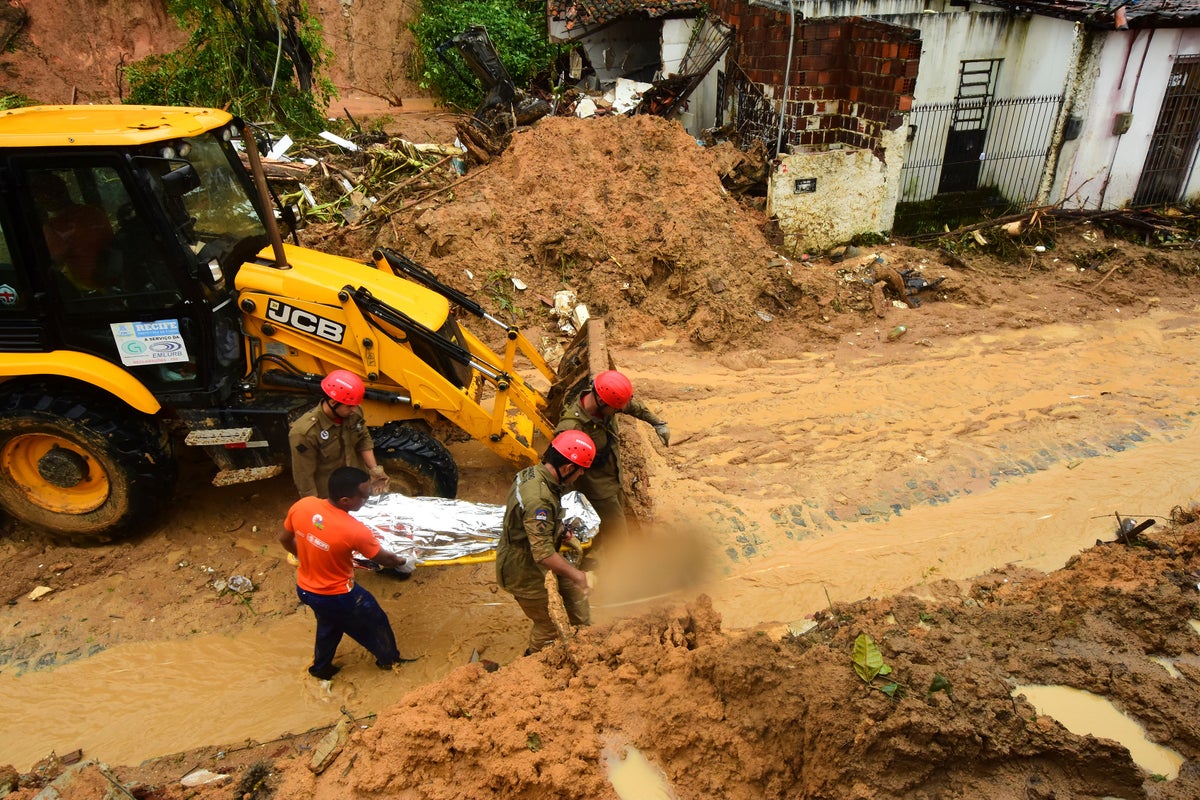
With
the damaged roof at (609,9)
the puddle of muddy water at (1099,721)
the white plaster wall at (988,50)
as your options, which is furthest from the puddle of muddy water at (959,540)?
the damaged roof at (609,9)

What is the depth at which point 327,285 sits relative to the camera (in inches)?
201

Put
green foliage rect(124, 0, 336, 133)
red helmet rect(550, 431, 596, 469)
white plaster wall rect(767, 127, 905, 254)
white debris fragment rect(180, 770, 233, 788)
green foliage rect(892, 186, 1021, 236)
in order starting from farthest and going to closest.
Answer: green foliage rect(892, 186, 1021, 236) → green foliage rect(124, 0, 336, 133) → white plaster wall rect(767, 127, 905, 254) → red helmet rect(550, 431, 596, 469) → white debris fragment rect(180, 770, 233, 788)

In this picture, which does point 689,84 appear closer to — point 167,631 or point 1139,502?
point 1139,502

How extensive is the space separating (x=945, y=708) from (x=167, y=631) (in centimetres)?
472

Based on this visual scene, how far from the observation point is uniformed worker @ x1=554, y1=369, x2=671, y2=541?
473cm

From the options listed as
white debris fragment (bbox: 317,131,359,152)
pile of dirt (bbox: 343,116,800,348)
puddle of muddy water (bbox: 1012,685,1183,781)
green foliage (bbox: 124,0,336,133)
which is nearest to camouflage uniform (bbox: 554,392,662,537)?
puddle of muddy water (bbox: 1012,685,1183,781)

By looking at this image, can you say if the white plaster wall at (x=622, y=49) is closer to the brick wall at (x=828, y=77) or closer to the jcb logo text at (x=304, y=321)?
the brick wall at (x=828, y=77)

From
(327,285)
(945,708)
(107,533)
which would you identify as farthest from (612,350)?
(945,708)

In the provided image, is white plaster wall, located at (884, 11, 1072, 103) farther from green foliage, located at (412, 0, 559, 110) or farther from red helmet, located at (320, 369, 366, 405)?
red helmet, located at (320, 369, 366, 405)

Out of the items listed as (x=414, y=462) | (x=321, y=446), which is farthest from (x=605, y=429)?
(x=321, y=446)

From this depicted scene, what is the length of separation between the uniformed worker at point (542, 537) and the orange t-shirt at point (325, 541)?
76 centimetres

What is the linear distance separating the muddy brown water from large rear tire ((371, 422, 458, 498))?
60 centimetres

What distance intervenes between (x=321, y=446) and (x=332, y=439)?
8cm

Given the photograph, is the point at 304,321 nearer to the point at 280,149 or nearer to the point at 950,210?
the point at 280,149
